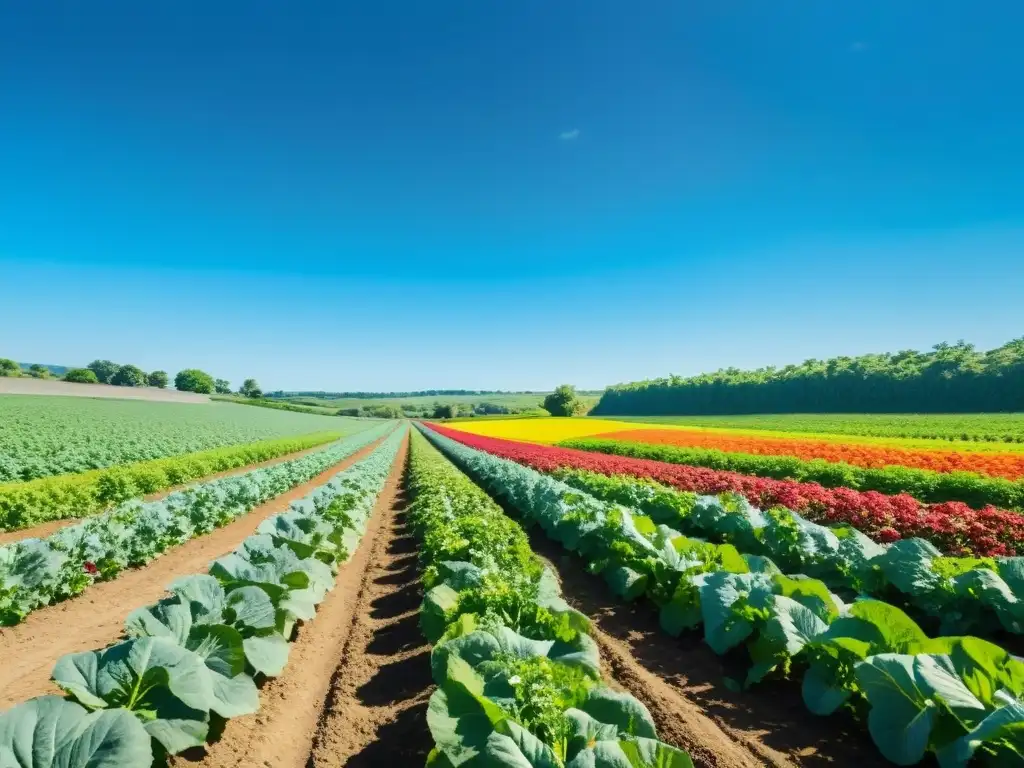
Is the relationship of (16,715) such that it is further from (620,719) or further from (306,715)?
(620,719)

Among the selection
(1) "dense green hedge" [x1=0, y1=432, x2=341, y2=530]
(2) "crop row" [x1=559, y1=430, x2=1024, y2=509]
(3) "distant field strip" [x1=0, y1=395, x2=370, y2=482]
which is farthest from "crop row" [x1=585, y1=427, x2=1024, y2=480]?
(3) "distant field strip" [x1=0, y1=395, x2=370, y2=482]

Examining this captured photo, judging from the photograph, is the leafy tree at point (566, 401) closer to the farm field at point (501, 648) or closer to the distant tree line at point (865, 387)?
the distant tree line at point (865, 387)

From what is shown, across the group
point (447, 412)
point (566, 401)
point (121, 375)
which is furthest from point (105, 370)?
point (566, 401)

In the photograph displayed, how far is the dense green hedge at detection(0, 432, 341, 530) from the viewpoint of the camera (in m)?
12.7

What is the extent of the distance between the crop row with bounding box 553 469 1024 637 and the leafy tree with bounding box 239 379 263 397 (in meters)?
190

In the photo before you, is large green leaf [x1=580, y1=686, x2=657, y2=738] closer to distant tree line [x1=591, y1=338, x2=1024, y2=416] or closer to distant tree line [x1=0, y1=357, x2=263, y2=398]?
distant tree line [x1=591, y1=338, x2=1024, y2=416]

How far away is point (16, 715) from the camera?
2.62 m

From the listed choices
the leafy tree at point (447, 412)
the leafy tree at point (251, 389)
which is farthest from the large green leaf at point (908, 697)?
the leafy tree at point (251, 389)

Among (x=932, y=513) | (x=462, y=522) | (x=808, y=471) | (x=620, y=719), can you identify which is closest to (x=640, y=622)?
(x=462, y=522)

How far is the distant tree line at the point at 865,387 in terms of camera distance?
51.4 metres

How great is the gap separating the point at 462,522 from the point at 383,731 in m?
4.21

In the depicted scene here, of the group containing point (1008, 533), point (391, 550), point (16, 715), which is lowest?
point (391, 550)

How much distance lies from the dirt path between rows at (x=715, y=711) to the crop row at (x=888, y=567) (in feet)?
7.35

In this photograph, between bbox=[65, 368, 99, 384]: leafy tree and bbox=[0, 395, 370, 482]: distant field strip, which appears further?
bbox=[65, 368, 99, 384]: leafy tree
